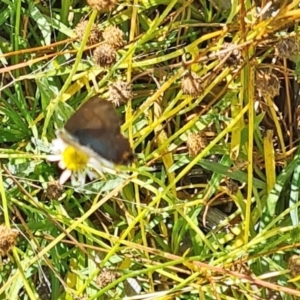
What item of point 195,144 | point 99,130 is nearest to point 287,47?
point 195,144

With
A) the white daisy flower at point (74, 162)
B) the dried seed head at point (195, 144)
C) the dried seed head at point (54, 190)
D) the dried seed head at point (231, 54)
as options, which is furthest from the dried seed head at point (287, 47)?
the dried seed head at point (54, 190)

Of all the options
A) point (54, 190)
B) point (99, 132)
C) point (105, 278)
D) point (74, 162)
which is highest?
point (99, 132)

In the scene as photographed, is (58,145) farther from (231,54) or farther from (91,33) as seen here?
(231,54)

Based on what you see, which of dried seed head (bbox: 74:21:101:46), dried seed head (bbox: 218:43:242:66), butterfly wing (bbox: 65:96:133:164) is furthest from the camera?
dried seed head (bbox: 74:21:101:46)

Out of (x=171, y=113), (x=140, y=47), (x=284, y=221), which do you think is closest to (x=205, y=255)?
(x=284, y=221)

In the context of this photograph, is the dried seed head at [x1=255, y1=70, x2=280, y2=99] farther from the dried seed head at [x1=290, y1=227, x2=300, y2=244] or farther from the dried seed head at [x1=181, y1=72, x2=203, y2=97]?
the dried seed head at [x1=290, y1=227, x2=300, y2=244]

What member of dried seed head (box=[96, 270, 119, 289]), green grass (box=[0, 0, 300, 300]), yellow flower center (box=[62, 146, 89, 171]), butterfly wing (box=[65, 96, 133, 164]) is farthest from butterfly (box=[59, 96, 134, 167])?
dried seed head (box=[96, 270, 119, 289])

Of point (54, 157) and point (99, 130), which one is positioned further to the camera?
point (54, 157)

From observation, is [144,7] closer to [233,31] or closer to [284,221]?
[233,31]
